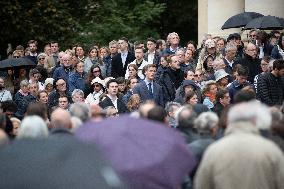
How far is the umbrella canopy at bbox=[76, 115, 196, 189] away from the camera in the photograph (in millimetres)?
11500

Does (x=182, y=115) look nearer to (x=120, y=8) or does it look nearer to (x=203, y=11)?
(x=203, y=11)

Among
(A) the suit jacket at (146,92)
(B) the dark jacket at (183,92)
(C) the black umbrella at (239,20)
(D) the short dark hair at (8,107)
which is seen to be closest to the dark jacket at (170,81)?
(A) the suit jacket at (146,92)

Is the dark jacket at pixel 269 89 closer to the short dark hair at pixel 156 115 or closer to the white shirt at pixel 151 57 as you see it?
the white shirt at pixel 151 57

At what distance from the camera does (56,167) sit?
945 centimetres

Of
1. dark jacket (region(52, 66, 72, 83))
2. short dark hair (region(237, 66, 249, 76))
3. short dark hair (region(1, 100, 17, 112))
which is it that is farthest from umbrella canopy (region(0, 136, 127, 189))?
dark jacket (region(52, 66, 72, 83))

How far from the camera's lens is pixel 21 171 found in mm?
9523

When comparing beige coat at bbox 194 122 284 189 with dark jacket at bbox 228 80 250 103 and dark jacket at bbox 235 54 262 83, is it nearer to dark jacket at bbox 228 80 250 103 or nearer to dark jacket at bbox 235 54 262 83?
dark jacket at bbox 228 80 250 103

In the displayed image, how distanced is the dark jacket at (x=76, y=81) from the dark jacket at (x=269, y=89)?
4669 millimetres

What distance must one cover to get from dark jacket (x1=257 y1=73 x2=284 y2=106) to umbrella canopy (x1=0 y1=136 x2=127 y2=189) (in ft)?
33.1

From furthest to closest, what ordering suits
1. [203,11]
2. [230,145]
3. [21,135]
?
[203,11], [21,135], [230,145]

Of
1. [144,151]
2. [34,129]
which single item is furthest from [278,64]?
[144,151]

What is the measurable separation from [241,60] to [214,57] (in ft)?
3.62

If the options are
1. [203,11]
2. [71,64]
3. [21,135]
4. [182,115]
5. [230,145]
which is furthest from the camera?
[203,11]

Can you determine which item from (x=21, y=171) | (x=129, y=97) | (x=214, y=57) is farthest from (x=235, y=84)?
(x=21, y=171)
